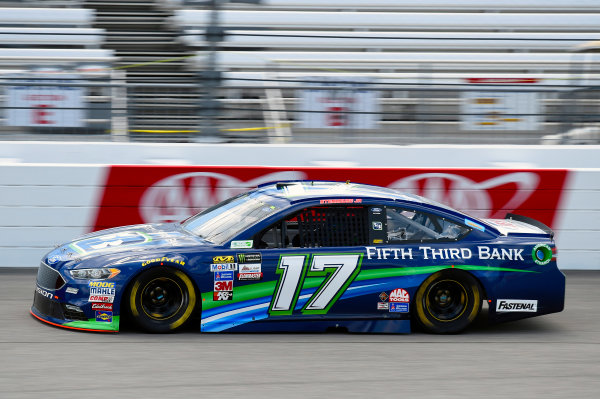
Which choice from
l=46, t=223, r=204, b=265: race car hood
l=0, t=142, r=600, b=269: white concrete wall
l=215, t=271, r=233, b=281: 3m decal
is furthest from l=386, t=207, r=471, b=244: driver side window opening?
l=0, t=142, r=600, b=269: white concrete wall

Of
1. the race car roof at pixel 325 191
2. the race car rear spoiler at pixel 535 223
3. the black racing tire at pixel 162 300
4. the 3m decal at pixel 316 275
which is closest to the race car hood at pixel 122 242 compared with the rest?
the black racing tire at pixel 162 300

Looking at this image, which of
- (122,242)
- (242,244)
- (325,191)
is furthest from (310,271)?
(122,242)

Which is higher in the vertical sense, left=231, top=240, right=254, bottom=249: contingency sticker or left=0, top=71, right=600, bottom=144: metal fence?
left=0, top=71, right=600, bottom=144: metal fence

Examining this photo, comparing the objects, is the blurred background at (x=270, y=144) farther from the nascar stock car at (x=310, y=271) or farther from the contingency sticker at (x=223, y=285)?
the contingency sticker at (x=223, y=285)

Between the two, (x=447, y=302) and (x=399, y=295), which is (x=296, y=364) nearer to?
(x=399, y=295)

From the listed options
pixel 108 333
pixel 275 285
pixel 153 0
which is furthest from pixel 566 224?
pixel 153 0

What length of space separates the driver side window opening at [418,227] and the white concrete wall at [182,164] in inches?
118

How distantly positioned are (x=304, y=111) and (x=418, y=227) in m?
4.58

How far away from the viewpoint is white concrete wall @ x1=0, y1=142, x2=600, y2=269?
919cm

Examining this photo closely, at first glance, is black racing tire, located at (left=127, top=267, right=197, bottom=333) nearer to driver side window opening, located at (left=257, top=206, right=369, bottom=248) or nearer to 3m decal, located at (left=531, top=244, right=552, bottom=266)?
driver side window opening, located at (left=257, top=206, right=369, bottom=248)

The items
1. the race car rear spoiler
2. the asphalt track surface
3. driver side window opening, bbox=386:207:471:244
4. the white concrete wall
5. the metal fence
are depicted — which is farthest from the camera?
the metal fence

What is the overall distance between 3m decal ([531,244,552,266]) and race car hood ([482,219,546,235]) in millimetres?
207

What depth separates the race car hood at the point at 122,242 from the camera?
6.25 metres

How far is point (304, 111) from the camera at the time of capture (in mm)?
10883
